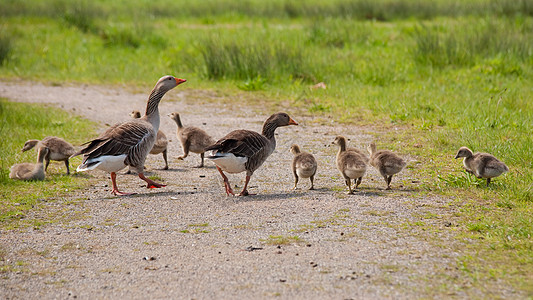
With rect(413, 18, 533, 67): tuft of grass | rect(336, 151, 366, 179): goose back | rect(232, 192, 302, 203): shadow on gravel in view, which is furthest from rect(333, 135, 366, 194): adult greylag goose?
rect(413, 18, 533, 67): tuft of grass

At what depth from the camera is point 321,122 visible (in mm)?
13742

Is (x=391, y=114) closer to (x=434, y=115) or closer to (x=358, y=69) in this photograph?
(x=434, y=115)

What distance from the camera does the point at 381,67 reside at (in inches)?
691

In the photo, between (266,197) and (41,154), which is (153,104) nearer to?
(41,154)

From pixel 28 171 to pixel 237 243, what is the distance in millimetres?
4334

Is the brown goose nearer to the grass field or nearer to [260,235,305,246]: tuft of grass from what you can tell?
the grass field

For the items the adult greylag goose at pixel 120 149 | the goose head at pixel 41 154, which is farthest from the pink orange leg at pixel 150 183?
the goose head at pixel 41 154

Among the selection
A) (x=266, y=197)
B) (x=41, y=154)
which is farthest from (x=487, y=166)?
(x=41, y=154)

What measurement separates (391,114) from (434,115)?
936 mm

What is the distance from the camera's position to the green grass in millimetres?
8711

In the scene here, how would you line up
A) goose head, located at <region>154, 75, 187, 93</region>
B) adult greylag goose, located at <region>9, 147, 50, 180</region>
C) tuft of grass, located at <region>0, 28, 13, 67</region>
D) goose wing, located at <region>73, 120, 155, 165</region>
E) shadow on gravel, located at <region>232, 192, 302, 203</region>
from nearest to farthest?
shadow on gravel, located at <region>232, 192, 302, 203</region> < goose wing, located at <region>73, 120, 155, 165</region> < adult greylag goose, located at <region>9, 147, 50, 180</region> < goose head, located at <region>154, 75, 187, 93</region> < tuft of grass, located at <region>0, 28, 13, 67</region>

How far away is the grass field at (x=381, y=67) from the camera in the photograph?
8602 millimetres

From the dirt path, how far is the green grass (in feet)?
1.20

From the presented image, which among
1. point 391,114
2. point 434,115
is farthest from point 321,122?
point 434,115
